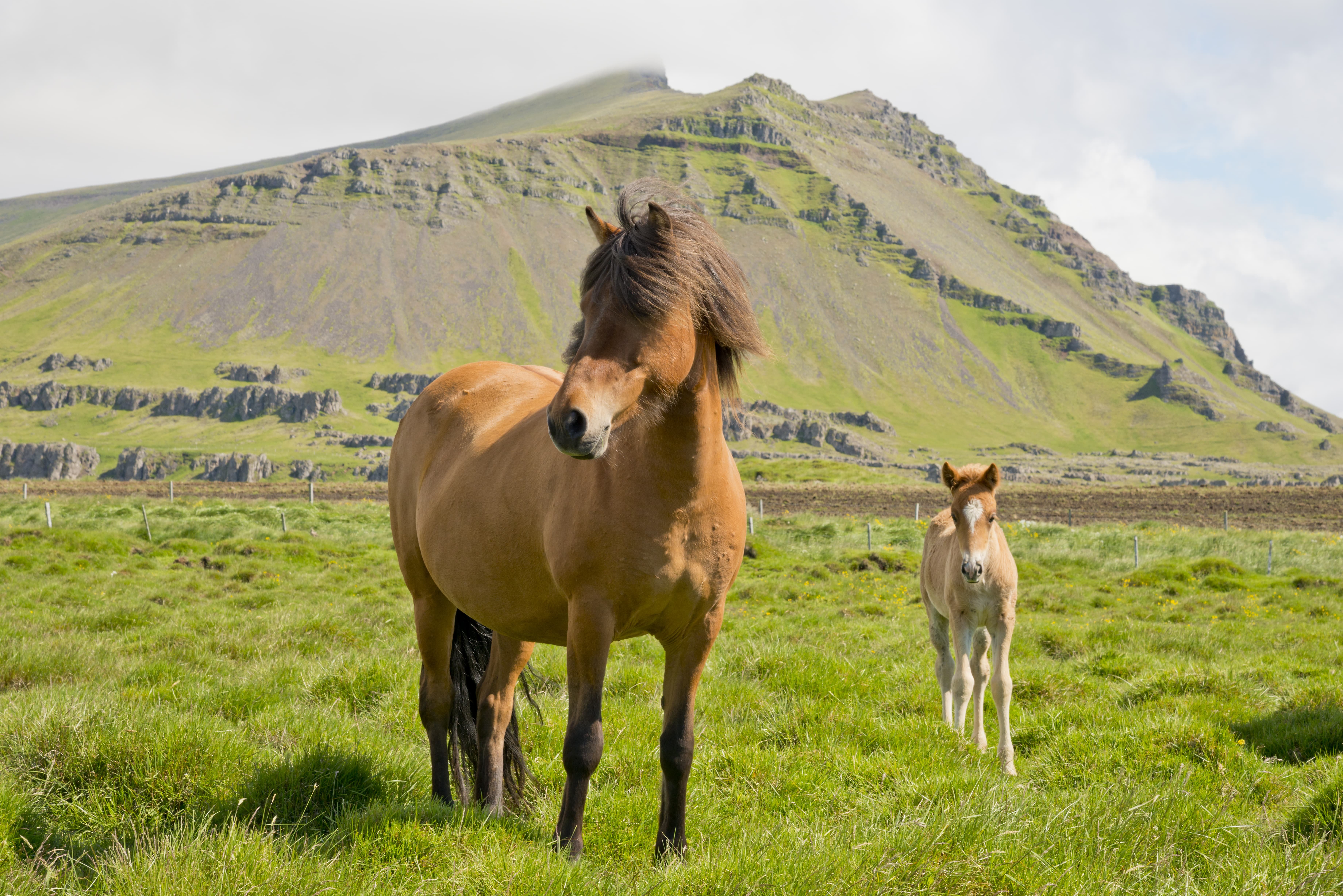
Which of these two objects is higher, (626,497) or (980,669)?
(626,497)

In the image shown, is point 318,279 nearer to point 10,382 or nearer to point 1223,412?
point 10,382

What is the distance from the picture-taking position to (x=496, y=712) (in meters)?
Result: 4.93

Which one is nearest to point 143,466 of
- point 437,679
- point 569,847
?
point 437,679

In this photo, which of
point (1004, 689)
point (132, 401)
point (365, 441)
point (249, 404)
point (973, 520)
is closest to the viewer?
point (1004, 689)

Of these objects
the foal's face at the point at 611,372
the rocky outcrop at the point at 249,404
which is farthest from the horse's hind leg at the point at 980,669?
the rocky outcrop at the point at 249,404

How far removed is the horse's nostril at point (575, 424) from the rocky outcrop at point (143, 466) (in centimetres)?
12886

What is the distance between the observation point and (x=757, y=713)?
616cm

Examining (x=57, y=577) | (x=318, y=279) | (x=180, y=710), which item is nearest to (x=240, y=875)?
(x=180, y=710)

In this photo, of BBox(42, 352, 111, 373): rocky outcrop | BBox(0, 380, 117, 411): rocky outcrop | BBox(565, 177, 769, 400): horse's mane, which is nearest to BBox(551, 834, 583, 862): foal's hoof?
BBox(565, 177, 769, 400): horse's mane

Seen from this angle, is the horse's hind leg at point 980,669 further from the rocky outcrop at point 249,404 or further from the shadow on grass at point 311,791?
the rocky outcrop at point 249,404

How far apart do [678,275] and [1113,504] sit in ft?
180

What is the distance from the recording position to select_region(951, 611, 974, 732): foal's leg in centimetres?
695

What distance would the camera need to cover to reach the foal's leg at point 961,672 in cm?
695

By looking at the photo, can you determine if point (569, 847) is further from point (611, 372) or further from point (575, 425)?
point (611, 372)
